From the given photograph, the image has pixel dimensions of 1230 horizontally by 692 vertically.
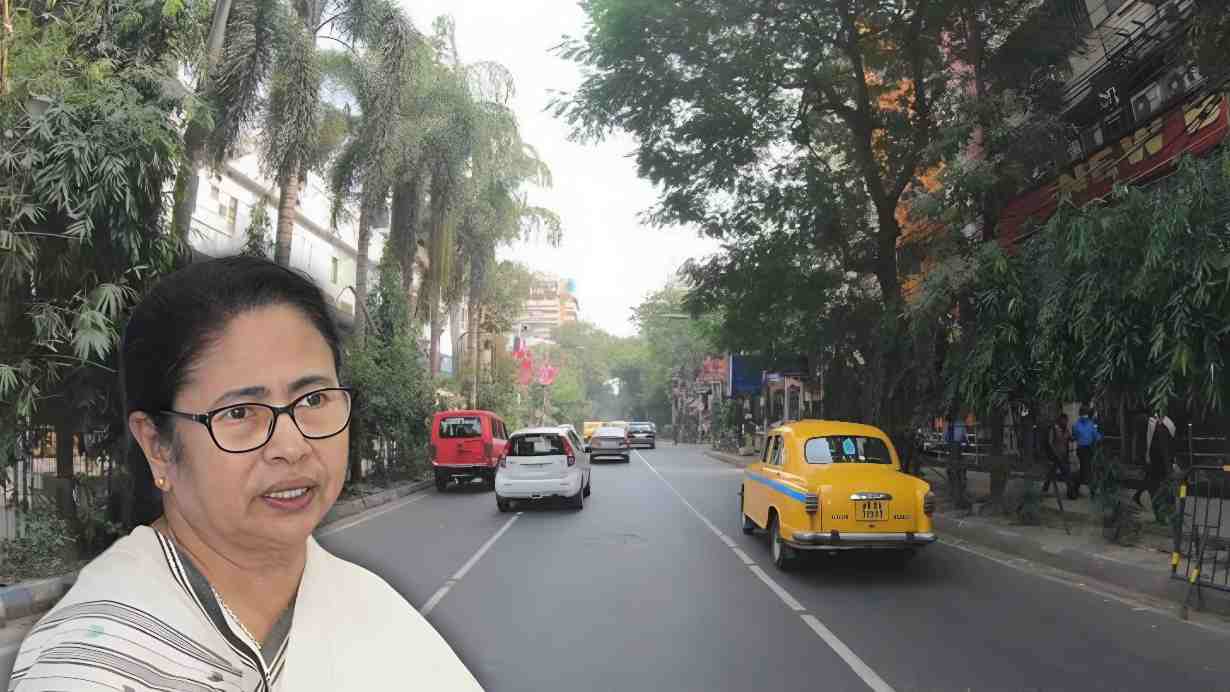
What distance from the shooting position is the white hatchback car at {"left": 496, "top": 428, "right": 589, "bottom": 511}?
16.2 meters

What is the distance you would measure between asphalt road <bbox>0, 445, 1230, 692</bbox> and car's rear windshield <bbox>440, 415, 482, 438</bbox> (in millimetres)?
9032

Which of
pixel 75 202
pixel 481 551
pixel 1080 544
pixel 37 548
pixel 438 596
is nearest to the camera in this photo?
pixel 75 202

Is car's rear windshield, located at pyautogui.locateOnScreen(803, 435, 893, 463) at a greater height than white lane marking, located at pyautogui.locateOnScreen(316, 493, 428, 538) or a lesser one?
greater

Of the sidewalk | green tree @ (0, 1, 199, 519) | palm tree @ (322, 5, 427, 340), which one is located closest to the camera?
green tree @ (0, 1, 199, 519)

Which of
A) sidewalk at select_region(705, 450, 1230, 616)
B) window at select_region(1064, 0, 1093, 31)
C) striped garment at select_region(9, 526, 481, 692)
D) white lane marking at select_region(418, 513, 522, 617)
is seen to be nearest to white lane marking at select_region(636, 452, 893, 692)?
white lane marking at select_region(418, 513, 522, 617)

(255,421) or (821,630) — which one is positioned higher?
(255,421)

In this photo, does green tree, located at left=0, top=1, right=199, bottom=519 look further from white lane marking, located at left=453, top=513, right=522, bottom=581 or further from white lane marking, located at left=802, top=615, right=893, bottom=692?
white lane marking, located at left=802, top=615, right=893, bottom=692

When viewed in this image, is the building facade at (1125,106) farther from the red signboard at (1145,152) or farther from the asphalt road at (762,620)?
the asphalt road at (762,620)

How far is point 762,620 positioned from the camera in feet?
23.6

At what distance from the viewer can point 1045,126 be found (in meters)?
13.3

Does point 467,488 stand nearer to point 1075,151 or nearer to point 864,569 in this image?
point 864,569

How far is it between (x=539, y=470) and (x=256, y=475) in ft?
50.4

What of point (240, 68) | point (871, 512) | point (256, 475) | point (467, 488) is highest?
point (240, 68)

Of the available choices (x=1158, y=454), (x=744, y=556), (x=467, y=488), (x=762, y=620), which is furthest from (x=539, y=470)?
(x=1158, y=454)
